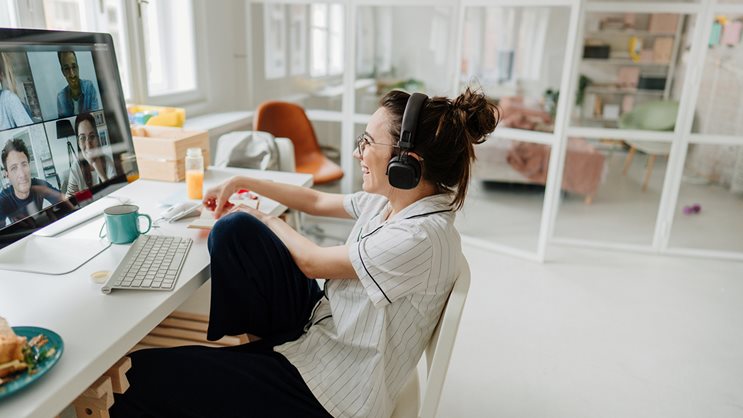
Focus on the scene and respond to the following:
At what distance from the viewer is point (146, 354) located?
3.60ft

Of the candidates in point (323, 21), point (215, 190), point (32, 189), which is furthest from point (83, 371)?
point (323, 21)

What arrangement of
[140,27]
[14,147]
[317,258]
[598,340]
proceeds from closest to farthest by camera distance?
[14,147] < [317,258] < [598,340] < [140,27]

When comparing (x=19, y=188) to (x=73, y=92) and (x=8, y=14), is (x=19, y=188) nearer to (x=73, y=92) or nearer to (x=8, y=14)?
(x=73, y=92)

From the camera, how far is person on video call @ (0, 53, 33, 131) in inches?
41.5

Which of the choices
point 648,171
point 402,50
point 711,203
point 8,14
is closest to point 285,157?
point 402,50

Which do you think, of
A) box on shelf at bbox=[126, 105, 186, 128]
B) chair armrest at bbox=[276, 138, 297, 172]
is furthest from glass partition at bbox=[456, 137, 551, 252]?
box on shelf at bbox=[126, 105, 186, 128]

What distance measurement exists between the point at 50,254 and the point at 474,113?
1014mm

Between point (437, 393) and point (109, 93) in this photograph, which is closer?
point (437, 393)

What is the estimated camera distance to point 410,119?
111 centimetres

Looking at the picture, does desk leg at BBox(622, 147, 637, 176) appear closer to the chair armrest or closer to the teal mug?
the chair armrest

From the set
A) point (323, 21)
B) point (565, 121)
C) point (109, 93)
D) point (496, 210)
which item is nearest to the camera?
point (109, 93)

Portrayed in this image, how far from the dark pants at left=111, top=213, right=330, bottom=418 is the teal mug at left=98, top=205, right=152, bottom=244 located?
0.28 meters

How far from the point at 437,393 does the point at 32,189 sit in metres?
0.96

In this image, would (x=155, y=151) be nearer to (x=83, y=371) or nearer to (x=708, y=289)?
(x=83, y=371)
